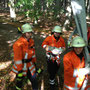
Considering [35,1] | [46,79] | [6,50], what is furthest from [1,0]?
[46,79]

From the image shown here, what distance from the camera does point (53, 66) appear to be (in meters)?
3.48

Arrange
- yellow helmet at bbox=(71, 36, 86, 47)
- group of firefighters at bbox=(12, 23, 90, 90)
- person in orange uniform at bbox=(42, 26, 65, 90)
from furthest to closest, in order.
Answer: person in orange uniform at bbox=(42, 26, 65, 90) < group of firefighters at bbox=(12, 23, 90, 90) < yellow helmet at bbox=(71, 36, 86, 47)

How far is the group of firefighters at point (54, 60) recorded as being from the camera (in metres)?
2.19

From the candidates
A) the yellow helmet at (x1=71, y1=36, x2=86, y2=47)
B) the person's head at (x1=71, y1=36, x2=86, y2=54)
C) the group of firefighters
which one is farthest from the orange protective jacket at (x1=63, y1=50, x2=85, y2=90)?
the yellow helmet at (x1=71, y1=36, x2=86, y2=47)

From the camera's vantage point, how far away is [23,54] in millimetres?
2768

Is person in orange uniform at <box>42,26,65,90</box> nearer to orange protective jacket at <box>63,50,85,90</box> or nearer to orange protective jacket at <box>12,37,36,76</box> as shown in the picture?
orange protective jacket at <box>12,37,36,76</box>

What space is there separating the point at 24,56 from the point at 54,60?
42.3 inches

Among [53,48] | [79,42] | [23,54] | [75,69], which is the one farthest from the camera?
[53,48]

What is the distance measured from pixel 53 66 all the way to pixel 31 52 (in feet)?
3.37

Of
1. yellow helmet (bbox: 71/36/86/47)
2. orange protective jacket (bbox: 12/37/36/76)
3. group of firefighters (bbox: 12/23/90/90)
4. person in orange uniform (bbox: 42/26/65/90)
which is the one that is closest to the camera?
yellow helmet (bbox: 71/36/86/47)

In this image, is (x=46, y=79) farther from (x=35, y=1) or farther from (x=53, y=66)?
(x=35, y=1)

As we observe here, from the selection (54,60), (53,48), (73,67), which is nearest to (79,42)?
(73,67)

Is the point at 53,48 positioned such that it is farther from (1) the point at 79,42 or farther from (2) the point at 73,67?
(1) the point at 79,42

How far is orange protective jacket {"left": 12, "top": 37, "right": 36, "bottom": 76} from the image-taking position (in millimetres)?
2600
